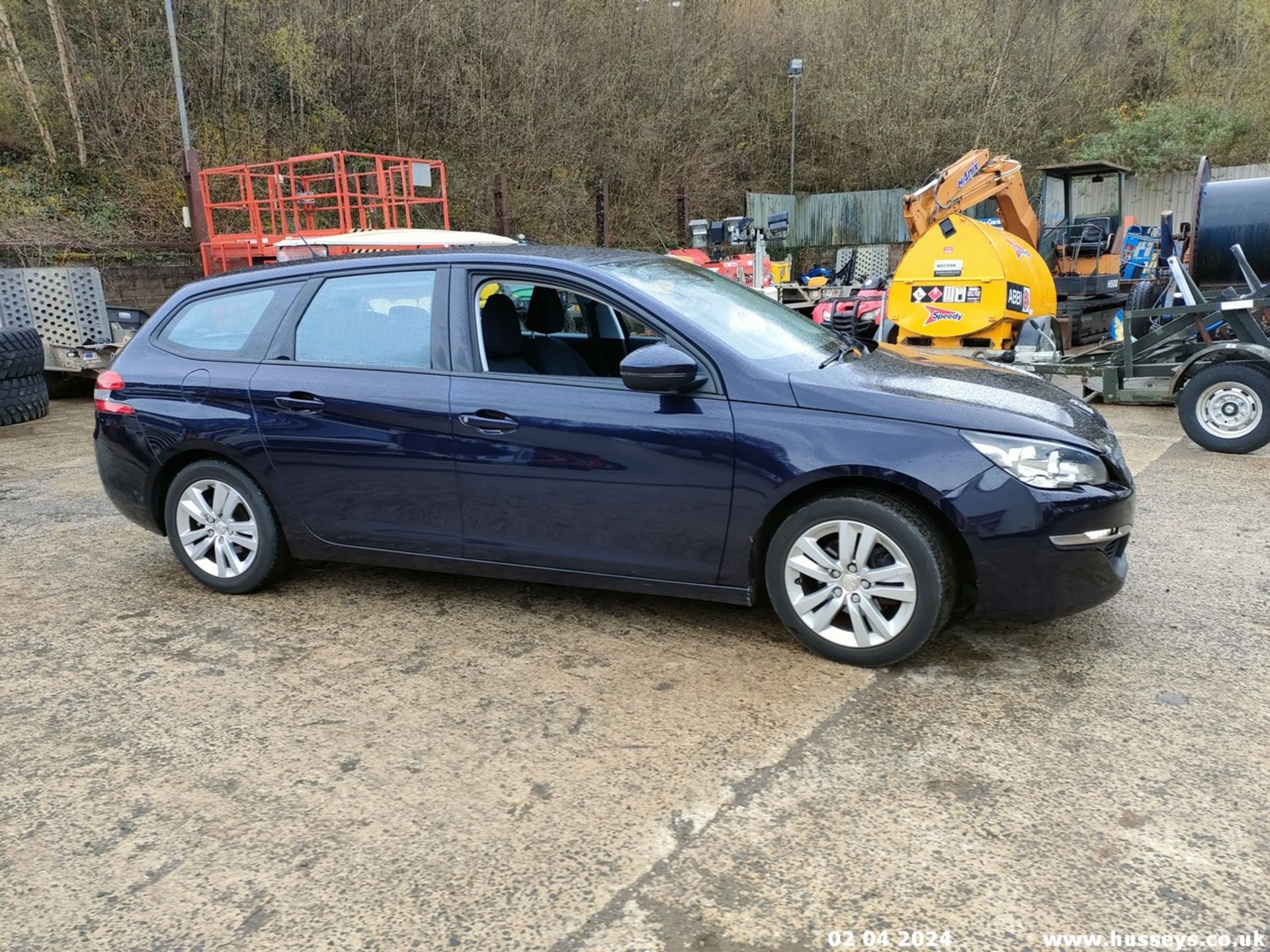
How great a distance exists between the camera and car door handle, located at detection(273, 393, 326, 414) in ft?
13.2

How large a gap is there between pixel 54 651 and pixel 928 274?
9.19 metres

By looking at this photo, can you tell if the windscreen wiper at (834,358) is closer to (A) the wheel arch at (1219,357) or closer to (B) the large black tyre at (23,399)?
(A) the wheel arch at (1219,357)

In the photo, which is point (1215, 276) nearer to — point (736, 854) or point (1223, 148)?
point (736, 854)

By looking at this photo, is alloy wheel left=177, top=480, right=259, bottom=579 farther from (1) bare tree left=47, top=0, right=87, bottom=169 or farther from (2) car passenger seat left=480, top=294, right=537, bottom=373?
(1) bare tree left=47, top=0, right=87, bottom=169

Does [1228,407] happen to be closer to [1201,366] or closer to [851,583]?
[1201,366]

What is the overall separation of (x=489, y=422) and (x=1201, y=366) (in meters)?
5.78

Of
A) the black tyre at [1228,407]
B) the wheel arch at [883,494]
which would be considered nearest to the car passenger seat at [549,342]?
the wheel arch at [883,494]

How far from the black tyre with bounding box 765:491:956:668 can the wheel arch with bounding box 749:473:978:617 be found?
0.03m

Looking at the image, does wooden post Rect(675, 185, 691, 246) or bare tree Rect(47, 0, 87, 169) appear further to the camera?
wooden post Rect(675, 185, 691, 246)

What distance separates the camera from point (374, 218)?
1597cm

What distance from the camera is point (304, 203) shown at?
15.4m

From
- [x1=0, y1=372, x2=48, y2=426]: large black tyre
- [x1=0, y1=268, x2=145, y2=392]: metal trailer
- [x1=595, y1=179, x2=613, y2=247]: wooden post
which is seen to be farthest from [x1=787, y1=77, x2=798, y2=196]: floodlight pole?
[x1=0, y1=372, x2=48, y2=426]: large black tyre

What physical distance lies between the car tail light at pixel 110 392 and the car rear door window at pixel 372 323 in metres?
1.00

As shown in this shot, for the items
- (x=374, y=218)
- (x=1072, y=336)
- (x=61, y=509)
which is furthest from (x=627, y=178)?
(x=61, y=509)
